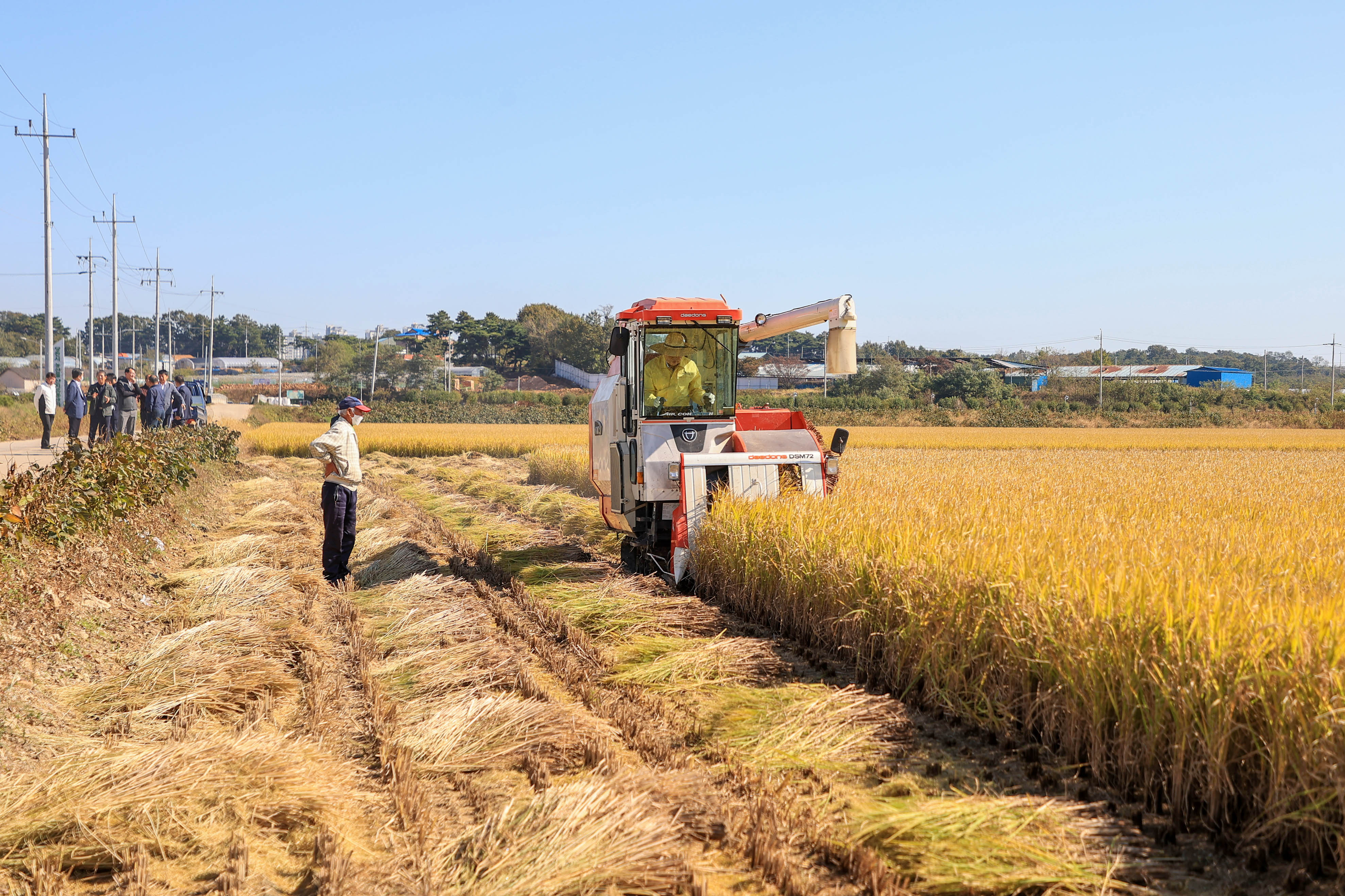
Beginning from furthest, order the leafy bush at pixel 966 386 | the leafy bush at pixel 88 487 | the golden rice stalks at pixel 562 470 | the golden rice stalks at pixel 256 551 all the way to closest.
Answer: the leafy bush at pixel 966 386, the golden rice stalks at pixel 562 470, the golden rice stalks at pixel 256 551, the leafy bush at pixel 88 487

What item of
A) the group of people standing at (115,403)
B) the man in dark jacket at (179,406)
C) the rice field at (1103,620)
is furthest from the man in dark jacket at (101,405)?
the rice field at (1103,620)

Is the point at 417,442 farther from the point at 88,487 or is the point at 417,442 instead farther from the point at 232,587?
the point at 232,587

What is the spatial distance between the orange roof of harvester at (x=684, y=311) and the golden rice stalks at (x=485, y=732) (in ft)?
16.4

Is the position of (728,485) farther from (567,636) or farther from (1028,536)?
(1028,536)

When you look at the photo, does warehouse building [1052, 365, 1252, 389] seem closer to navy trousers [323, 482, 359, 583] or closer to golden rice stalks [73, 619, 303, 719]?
navy trousers [323, 482, 359, 583]

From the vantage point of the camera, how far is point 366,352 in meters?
90.5

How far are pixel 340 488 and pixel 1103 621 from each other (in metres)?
7.16

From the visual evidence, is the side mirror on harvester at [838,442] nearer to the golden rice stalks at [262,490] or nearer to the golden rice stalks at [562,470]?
the golden rice stalks at [562,470]

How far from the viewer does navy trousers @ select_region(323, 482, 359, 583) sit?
369 inches

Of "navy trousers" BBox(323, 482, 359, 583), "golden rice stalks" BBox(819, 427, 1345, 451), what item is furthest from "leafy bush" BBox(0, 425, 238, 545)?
"golden rice stalks" BBox(819, 427, 1345, 451)

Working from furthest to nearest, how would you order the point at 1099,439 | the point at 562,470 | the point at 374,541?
the point at 1099,439
the point at 562,470
the point at 374,541

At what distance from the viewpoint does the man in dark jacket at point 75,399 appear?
65.3 feet

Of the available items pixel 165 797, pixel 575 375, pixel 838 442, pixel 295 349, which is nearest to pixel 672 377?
pixel 838 442

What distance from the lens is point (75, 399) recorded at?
68.6 ft
